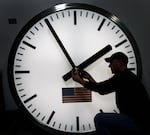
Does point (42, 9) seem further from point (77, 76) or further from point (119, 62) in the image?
point (119, 62)

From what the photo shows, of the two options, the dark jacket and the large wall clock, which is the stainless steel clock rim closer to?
the large wall clock

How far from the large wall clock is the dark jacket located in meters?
0.24

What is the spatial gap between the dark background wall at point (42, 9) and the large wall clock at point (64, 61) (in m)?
0.17

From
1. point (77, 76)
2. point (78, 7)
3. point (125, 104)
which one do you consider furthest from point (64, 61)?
point (125, 104)

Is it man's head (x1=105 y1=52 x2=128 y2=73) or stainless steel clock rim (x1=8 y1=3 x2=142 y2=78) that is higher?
stainless steel clock rim (x1=8 y1=3 x2=142 y2=78)

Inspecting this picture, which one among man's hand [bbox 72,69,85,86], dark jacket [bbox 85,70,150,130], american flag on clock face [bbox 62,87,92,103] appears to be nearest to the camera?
dark jacket [bbox 85,70,150,130]

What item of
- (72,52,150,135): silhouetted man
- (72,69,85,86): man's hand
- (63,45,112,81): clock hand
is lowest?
(72,52,150,135): silhouetted man

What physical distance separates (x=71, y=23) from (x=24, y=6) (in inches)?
11.8

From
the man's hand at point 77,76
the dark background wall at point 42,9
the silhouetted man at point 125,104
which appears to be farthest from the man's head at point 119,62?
the dark background wall at point 42,9

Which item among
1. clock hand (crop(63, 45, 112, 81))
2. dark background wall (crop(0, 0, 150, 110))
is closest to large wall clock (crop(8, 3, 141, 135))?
clock hand (crop(63, 45, 112, 81))

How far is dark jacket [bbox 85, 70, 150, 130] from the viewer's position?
1581 millimetres

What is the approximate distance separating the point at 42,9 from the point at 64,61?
323 mm

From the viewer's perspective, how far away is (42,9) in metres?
1.94

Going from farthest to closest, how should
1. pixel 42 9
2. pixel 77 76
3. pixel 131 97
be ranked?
pixel 42 9 < pixel 77 76 < pixel 131 97
